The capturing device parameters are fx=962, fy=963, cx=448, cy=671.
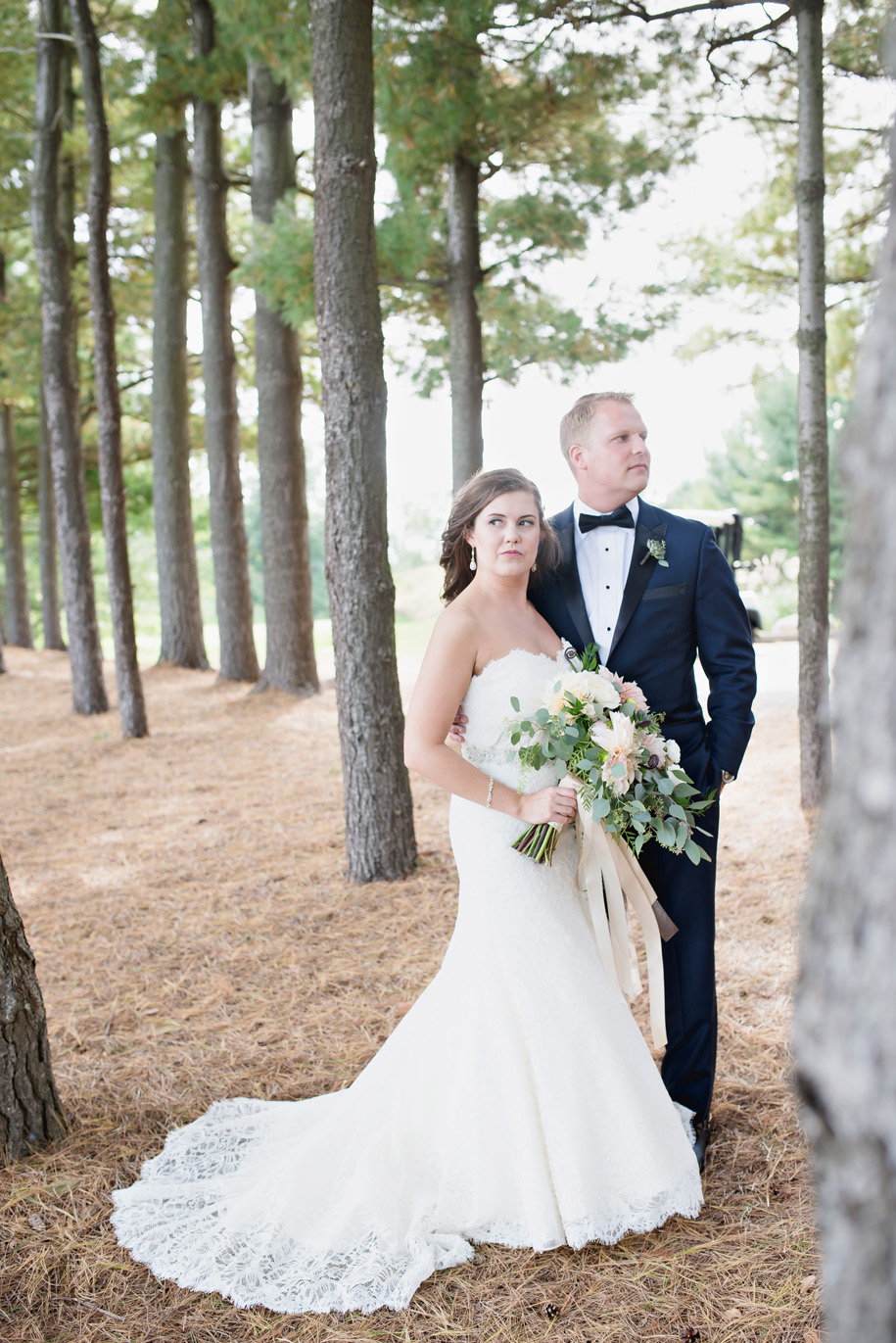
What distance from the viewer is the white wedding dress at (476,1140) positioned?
2.59 meters

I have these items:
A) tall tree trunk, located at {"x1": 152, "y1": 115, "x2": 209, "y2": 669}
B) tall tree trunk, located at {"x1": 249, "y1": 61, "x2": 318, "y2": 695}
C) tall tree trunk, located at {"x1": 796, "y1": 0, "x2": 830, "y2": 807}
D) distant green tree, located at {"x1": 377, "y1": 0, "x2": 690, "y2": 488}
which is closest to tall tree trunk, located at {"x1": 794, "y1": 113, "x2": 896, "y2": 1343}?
tall tree trunk, located at {"x1": 796, "y1": 0, "x2": 830, "y2": 807}

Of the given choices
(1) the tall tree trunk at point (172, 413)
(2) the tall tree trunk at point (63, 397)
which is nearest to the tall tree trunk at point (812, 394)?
(2) the tall tree trunk at point (63, 397)

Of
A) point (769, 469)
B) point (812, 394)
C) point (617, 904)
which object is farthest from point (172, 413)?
point (769, 469)

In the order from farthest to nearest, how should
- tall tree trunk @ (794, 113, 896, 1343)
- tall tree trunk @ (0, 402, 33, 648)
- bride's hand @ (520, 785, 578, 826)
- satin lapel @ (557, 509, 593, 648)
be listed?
tall tree trunk @ (0, 402, 33, 648) → satin lapel @ (557, 509, 593, 648) → bride's hand @ (520, 785, 578, 826) → tall tree trunk @ (794, 113, 896, 1343)

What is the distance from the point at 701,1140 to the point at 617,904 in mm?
859

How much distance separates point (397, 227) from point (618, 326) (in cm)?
245

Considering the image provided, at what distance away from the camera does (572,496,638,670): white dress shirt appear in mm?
3154

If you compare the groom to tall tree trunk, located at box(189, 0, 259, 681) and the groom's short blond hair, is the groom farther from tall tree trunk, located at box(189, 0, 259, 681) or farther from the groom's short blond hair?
tall tree trunk, located at box(189, 0, 259, 681)

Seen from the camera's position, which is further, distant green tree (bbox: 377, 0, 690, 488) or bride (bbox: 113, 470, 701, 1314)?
distant green tree (bbox: 377, 0, 690, 488)

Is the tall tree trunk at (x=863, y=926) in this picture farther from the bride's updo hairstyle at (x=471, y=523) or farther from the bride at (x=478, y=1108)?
the bride's updo hairstyle at (x=471, y=523)

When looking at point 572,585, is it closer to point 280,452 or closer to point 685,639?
point 685,639

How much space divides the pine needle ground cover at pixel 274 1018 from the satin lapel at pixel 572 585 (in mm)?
1738

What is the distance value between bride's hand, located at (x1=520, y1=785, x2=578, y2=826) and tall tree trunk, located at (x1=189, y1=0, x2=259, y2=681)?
32.9 feet

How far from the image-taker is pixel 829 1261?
32.9 inches
